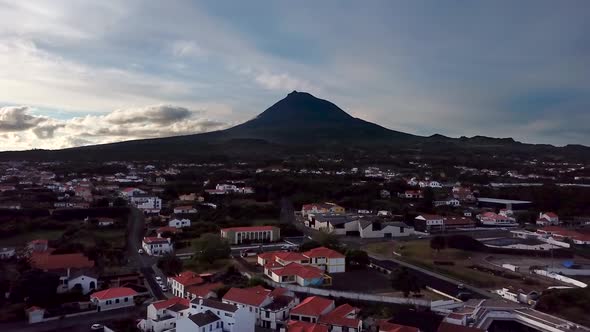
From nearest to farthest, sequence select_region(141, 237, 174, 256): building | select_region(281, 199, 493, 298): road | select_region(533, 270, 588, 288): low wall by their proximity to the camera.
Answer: select_region(281, 199, 493, 298): road → select_region(533, 270, 588, 288): low wall → select_region(141, 237, 174, 256): building

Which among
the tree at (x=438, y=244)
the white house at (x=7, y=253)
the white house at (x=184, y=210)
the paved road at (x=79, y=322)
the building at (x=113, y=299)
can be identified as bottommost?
the paved road at (x=79, y=322)

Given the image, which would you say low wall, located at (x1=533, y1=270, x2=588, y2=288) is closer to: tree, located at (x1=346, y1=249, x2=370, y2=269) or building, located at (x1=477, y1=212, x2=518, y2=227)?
tree, located at (x1=346, y1=249, x2=370, y2=269)

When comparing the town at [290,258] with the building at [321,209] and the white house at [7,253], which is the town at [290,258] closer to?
the white house at [7,253]

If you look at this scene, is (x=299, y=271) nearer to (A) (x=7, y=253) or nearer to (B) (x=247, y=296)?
(B) (x=247, y=296)

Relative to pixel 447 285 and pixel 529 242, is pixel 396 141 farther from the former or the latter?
pixel 447 285

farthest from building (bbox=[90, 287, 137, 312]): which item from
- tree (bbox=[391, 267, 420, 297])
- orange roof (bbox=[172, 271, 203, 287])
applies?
tree (bbox=[391, 267, 420, 297])

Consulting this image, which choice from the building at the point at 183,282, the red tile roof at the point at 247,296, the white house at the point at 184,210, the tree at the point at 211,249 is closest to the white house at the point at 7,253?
the tree at the point at 211,249

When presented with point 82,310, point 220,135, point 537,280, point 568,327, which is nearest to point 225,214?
point 82,310
